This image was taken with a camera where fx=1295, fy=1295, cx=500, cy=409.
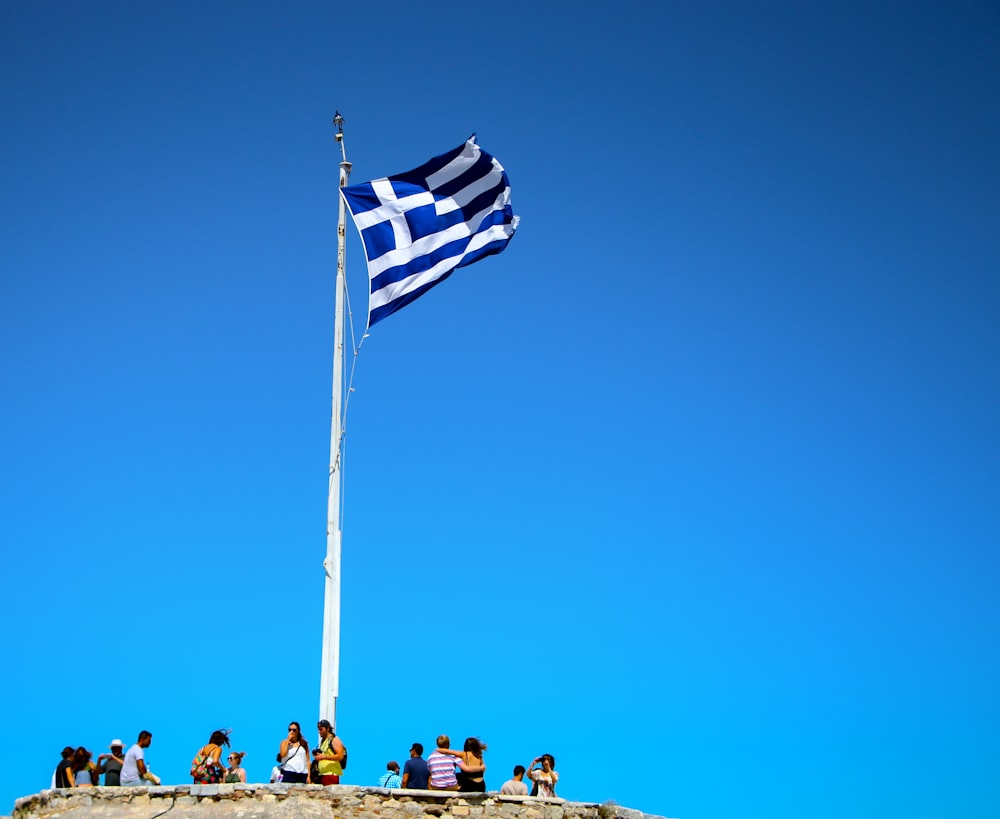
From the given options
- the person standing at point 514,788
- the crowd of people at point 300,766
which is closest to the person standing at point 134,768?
the crowd of people at point 300,766

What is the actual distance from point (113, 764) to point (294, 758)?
302 cm

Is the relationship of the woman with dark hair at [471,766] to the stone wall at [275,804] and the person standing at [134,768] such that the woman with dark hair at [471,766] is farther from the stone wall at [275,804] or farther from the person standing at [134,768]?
the person standing at [134,768]

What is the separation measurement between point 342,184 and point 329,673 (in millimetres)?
9510

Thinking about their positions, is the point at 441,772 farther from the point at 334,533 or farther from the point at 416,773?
→ the point at 334,533

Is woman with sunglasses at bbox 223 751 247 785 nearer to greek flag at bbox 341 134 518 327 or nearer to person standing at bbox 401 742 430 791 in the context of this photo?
person standing at bbox 401 742 430 791

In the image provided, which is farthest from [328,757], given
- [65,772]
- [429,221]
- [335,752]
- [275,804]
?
[429,221]

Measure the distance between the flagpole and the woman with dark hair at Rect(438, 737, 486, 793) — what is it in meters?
2.24

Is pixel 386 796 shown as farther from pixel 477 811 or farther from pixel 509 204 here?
pixel 509 204

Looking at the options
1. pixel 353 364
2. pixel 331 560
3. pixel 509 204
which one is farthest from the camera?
pixel 509 204

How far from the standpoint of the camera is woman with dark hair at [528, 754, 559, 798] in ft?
71.0

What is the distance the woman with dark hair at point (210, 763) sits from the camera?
21.0 m

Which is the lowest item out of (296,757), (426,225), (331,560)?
(296,757)

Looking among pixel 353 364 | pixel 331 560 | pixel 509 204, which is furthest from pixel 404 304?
pixel 331 560

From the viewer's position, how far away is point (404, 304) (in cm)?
2481
